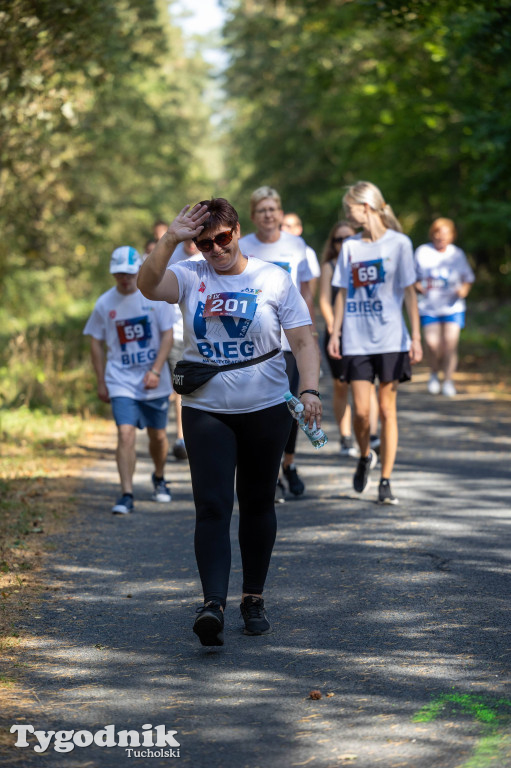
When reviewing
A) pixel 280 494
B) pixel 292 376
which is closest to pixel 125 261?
pixel 292 376

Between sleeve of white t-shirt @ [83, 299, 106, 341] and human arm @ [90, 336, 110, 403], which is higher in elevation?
sleeve of white t-shirt @ [83, 299, 106, 341]

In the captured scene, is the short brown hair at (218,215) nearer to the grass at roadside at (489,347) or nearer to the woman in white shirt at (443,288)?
the woman in white shirt at (443,288)

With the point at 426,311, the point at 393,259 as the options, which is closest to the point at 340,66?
the point at 426,311

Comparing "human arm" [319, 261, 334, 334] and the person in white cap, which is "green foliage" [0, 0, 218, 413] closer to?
the person in white cap

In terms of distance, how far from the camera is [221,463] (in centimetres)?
513

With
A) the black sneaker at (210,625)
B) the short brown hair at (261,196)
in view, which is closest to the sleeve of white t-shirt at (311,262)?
the short brown hair at (261,196)

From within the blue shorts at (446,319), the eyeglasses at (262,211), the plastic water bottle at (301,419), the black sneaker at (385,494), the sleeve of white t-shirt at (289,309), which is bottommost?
the blue shorts at (446,319)

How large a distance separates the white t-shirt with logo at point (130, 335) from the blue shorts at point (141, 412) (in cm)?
6

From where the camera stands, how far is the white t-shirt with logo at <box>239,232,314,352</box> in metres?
8.67

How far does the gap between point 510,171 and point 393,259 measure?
26.1 ft

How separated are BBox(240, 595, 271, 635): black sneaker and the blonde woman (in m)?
3.14

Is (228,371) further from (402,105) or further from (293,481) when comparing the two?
(402,105)

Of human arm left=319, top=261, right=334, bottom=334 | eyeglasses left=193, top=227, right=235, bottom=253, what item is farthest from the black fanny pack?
human arm left=319, top=261, right=334, bottom=334

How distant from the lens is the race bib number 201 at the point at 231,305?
16.7 ft
